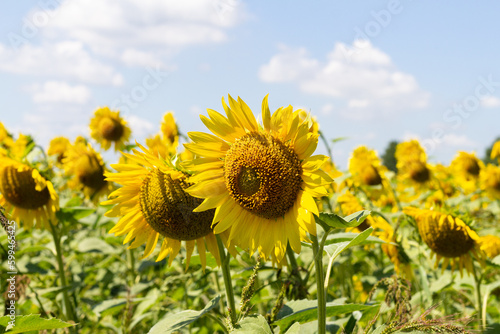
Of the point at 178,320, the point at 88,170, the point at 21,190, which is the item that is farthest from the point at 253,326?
the point at 88,170

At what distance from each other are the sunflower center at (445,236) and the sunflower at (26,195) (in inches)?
89.8

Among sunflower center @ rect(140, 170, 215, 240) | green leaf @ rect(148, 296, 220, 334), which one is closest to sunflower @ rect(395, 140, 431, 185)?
sunflower center @ rect(140, 170, 215, 240)

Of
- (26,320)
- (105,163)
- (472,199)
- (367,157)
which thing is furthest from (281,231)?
(472,199)

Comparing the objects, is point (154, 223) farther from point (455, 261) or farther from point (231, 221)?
point (455, 261)

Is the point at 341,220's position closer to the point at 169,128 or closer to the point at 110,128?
the point at 169,128

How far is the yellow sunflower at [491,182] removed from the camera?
5941mm

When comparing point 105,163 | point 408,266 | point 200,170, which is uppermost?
point 105,163

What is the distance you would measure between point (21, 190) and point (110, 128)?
3.40m

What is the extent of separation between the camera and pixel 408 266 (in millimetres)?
3066

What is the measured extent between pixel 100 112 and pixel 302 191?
5.49 metres

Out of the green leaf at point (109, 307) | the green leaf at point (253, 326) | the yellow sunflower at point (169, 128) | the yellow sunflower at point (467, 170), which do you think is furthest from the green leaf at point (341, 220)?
the yellow sunflower at point (467, 170)

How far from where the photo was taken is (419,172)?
19.5 feet

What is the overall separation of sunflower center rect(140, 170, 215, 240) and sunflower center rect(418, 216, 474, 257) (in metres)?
1.35

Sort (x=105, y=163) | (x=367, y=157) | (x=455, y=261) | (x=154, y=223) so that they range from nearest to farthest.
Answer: (x=154, y=223), (x=455, y=261), (x=105, y=163), (x=367, y=157)
